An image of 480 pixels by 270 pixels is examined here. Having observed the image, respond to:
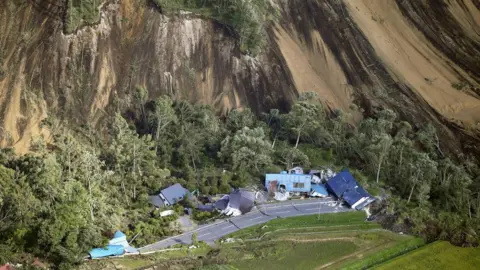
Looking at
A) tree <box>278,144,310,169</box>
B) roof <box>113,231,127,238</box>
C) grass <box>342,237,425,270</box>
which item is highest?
tree <box>278,144,310,169</box>

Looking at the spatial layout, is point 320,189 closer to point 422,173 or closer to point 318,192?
point 318,192

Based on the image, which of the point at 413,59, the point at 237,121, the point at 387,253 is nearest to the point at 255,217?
the point at 387,253

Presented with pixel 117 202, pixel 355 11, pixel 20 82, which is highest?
pixel 355 11

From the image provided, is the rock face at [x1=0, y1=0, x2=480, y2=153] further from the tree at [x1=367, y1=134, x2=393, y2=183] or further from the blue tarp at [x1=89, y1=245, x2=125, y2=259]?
the blue tarp at [x1=89, y1=245, x2=125, y2=259]

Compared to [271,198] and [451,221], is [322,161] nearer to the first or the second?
[271,198]

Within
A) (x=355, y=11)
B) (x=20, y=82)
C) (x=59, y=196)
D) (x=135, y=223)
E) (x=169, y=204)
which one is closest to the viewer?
(x=59, y=196)

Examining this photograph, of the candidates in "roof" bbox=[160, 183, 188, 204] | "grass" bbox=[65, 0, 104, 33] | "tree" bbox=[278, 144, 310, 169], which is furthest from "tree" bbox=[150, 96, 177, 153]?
"tree" bbox=[278, 144, 310, 169]

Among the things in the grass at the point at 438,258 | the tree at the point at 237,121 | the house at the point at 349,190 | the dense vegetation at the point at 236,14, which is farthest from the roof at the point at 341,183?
the dense vegetation at the point at 236,14

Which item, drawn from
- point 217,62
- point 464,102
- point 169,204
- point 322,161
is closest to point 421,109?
point 464,102
